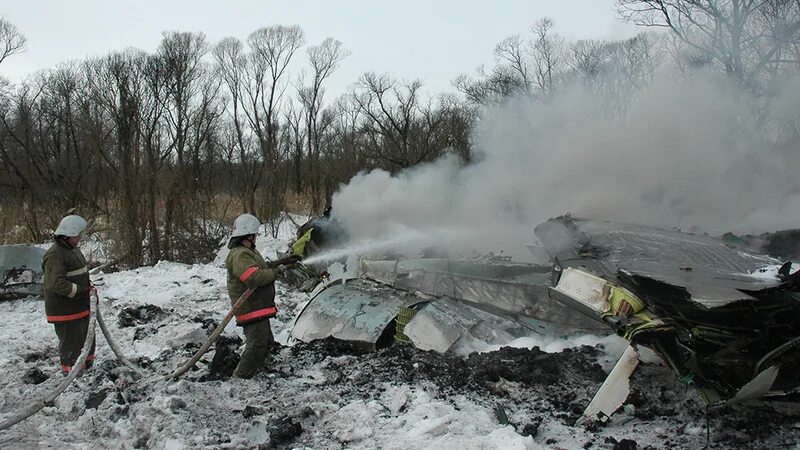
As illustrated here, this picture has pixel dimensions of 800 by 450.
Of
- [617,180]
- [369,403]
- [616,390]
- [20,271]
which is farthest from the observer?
[617,180]

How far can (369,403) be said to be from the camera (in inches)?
170

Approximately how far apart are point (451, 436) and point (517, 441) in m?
0.45

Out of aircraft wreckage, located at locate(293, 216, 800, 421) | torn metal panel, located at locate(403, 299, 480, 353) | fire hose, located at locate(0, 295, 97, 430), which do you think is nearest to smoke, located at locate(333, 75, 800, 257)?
aircraft wreckage, located at locate(293, 216, 800, 421)

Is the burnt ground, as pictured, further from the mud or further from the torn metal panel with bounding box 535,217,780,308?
the mud

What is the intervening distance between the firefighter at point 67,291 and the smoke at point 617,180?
4562mm

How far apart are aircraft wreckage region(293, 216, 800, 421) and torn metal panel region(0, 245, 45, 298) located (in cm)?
503

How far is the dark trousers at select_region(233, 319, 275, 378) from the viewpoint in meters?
5.02

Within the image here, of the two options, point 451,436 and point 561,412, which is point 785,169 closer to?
point 561,412

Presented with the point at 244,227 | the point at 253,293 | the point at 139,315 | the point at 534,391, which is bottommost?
the point at 534,391

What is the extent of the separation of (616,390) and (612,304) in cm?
61

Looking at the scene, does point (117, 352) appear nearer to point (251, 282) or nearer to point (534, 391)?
point (251, 282)

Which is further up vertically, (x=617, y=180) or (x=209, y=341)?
(x=617, y=180)

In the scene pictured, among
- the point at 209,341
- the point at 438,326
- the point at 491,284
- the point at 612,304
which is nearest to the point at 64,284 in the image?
the point at 209,341

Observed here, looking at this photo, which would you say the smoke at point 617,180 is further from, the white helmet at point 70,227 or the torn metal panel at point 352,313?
the white helmet at point 70,227
